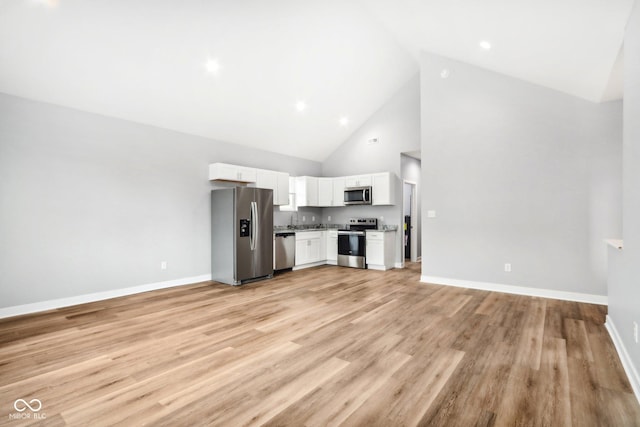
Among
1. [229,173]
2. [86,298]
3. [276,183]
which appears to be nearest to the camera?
[86,298]

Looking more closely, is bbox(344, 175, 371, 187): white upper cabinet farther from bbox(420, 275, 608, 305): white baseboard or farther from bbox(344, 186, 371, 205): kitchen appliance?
bbox(420, 275, 608, 305): white baseboard

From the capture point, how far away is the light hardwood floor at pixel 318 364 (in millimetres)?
1840

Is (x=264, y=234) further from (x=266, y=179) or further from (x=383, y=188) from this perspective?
(x=383, y=188)

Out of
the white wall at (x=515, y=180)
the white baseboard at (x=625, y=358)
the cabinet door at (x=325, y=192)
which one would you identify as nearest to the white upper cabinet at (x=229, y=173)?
the cabinet door at (x=325, y=192)

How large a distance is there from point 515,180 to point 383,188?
262 centimetres

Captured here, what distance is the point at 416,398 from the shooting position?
1.98 meters

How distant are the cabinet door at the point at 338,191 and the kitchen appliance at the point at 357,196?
16cm

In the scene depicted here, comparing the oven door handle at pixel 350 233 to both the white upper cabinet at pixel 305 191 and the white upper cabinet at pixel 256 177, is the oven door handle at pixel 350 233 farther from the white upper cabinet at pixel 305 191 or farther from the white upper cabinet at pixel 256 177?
the white upper cabinet at pixel 256 177

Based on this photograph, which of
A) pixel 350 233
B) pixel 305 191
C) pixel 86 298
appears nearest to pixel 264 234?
pixel 305 191

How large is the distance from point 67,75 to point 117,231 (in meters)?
2.07

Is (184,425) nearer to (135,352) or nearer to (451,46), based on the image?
(135,352)

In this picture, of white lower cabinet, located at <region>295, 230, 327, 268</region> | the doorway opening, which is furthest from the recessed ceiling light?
the doorway opening

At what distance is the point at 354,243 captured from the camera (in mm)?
6809

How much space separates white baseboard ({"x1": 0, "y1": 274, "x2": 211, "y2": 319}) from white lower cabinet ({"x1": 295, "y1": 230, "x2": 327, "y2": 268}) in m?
2.09
